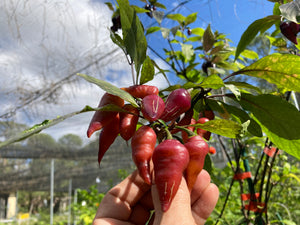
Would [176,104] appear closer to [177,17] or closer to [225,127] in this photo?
[225,127]

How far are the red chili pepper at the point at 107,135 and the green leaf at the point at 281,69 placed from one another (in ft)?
0.78

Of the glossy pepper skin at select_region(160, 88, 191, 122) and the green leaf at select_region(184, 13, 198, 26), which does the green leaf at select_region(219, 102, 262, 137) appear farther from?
the green leaf at select_region(184, 13, 198, 26)

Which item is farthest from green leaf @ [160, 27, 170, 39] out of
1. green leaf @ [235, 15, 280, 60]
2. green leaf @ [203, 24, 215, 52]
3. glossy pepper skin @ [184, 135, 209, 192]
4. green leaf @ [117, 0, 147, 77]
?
glossy pepper skin @ [184, 135, 209, 192]

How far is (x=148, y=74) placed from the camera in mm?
394

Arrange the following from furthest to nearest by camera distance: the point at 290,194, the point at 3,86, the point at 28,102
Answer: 1. the point at 28,102
2. the point at 3,86
3. the point at 290,194

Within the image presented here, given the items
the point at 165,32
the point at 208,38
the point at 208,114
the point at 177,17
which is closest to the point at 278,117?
the point at 208,114

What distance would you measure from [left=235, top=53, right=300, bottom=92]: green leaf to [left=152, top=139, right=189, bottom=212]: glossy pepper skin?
8.9 inches

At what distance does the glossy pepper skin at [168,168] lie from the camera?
270 mm

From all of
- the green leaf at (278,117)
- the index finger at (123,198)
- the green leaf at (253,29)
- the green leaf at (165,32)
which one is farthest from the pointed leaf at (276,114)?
the green leaf at (165,32)

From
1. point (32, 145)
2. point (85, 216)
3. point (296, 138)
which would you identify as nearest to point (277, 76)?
point (296, 138)

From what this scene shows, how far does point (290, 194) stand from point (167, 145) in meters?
1.77

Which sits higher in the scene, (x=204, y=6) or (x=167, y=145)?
(x=204, y=6)

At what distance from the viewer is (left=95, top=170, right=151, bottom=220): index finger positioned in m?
0.46

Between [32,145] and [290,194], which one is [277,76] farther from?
→ [32,145]
